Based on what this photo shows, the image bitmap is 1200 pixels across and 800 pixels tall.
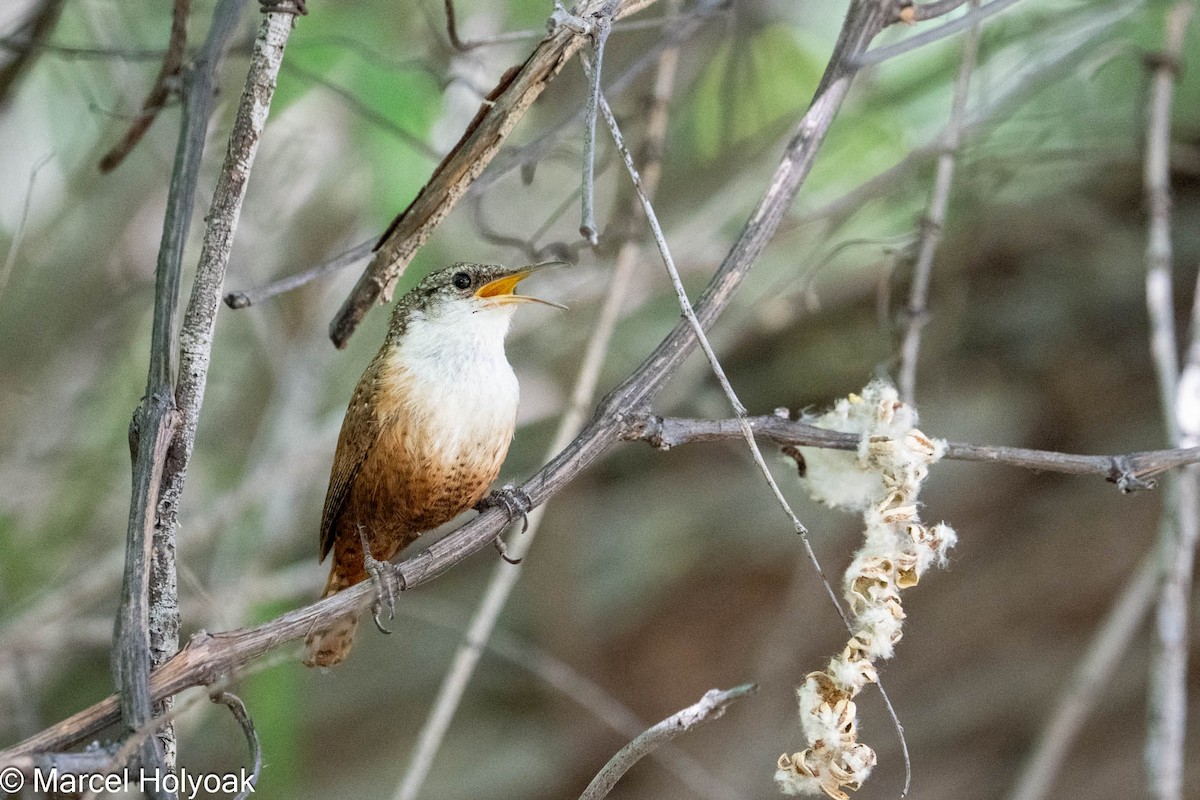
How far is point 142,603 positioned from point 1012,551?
119 inches

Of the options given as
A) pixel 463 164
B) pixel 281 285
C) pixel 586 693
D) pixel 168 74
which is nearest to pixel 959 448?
pixel 463 164

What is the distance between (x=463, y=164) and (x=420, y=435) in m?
0.71

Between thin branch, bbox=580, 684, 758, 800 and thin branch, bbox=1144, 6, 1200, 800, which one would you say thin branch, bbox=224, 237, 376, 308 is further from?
thin branch, bbox=1144, 6, 1200, 800

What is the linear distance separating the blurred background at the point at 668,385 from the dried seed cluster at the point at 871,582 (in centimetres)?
142

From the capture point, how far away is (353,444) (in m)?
2.24

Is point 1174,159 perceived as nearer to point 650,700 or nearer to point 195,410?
point 650,700

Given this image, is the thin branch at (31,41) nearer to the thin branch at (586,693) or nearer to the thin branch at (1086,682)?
the thin branch at (586,693)

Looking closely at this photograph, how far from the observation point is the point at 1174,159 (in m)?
3.51

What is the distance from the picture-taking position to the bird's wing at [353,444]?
2217 millimetres

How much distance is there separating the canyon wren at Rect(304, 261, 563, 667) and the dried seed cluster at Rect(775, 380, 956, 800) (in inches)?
31.4

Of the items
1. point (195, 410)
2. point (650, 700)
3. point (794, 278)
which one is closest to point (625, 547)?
point (650, 700)

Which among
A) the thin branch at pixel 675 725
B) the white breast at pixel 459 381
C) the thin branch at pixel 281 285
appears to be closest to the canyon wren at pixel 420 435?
the white breast at pixel 459 381

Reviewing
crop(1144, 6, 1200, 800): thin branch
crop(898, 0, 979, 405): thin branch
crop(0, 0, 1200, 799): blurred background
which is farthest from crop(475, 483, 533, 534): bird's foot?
crop(0, 0, 1200, 799): blurred background

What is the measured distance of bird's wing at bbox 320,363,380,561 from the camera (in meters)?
2.22
